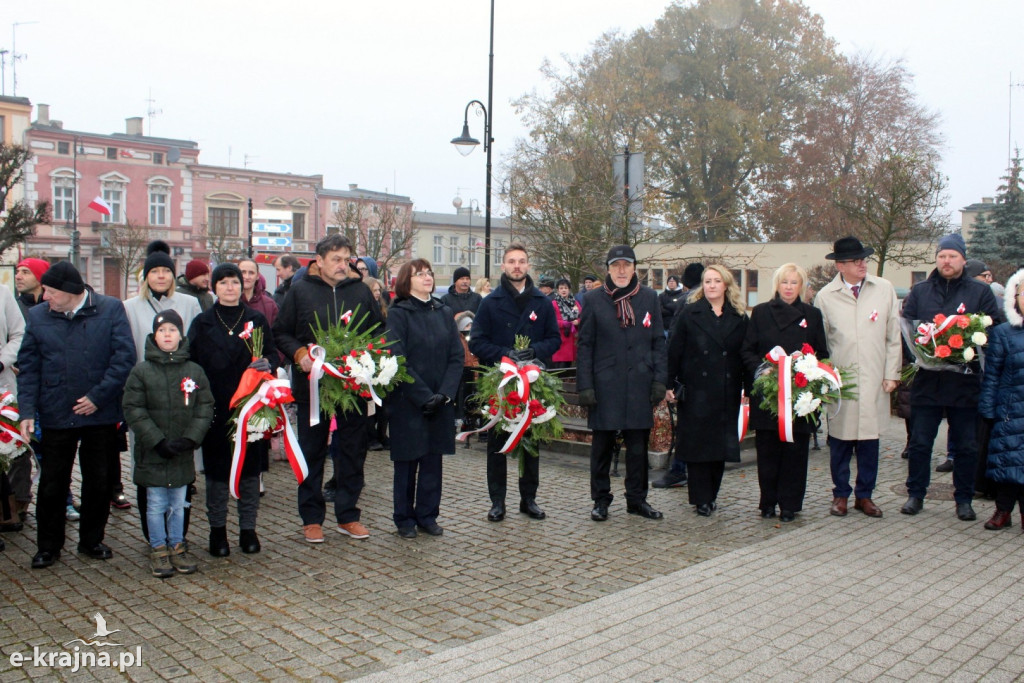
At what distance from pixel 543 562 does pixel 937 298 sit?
4.23 meters

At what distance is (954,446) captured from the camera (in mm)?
7492

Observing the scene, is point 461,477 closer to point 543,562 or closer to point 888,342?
point 543,562

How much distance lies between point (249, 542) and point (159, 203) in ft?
179

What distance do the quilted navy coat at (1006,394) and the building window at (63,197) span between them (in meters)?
54.5

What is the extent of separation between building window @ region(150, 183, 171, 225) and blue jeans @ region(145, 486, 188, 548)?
177 feet

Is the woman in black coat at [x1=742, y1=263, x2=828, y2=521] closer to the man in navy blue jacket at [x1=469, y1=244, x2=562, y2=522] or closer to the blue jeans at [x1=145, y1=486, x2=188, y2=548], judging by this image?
the man in navy blue jacket at [x1=469, y1=244, x2=562, y2=522]

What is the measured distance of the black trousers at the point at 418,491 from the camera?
685 cm

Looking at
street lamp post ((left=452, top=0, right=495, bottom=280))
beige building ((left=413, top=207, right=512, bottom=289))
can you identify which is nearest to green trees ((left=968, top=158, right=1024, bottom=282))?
street lamp post ((left=452, top=0, right=495, bottom=280))

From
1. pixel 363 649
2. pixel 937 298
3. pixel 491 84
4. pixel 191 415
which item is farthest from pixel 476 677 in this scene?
pixel 491 84

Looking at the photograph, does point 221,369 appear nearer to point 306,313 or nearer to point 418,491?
point 306,313

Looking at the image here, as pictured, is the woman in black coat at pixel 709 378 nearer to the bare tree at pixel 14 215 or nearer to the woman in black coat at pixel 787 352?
the woman in black coat at pixel 787 352

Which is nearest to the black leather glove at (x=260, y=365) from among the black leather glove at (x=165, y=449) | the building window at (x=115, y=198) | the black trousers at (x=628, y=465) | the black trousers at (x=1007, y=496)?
the black leather glove at (x=165, y=449)

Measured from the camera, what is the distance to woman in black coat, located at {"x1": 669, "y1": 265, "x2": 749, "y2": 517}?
24.5 feet

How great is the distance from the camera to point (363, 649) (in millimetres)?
4629
